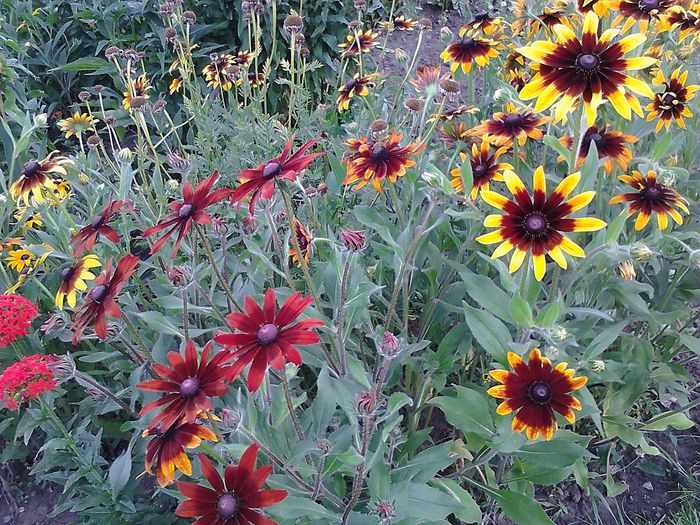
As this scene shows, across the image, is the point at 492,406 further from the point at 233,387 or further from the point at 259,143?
the point at 259,143

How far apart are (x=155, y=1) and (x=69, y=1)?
2.00 feet

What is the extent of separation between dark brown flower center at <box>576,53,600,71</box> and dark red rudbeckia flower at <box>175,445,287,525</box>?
0.90 meters

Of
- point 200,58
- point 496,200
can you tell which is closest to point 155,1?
point 200,58

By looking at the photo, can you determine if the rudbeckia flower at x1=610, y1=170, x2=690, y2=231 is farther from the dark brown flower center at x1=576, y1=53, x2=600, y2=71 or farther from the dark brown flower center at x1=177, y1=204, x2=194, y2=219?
the dark brown flower center at x1=177, y1=204, x2=194, y2=219

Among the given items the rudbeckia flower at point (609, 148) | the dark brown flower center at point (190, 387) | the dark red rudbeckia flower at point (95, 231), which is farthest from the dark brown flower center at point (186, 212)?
the rudbeckia flower at point (609, 148)

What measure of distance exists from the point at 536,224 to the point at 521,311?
0.18m

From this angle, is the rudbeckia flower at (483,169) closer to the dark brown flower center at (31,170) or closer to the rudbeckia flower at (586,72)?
the rudbeckia flower at (586,72)

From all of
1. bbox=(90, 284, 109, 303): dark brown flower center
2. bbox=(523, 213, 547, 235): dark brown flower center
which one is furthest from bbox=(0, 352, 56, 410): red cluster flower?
bbox=(523, 213, 547, 235): dark brown flower center

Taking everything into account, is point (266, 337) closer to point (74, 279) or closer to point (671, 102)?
point (74, 279)

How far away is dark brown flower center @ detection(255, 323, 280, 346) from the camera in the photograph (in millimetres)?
912

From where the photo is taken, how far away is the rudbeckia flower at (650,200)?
1353 mm

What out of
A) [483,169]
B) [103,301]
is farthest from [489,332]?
[103,301]

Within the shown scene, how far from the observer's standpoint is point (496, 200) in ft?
3.55

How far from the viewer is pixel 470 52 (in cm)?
188
